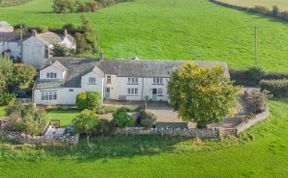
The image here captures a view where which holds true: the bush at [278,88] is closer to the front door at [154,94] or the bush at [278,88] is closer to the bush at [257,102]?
the bush at [257,102]

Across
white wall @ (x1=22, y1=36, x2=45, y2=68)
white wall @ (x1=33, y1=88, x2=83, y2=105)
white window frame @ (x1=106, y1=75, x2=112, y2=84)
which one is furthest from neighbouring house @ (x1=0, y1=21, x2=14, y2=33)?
white window frame @ (x1=106, y1=75, x2=112, y2=84)

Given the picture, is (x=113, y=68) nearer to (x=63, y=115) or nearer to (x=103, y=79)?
(x=103, y=79)

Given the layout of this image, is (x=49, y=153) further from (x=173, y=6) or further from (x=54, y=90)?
(x=173, y=6)

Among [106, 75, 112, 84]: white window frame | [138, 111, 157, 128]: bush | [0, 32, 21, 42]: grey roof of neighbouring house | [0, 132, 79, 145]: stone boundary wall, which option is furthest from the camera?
[0, 32, 21, 42]: grey roof of neighbouring house

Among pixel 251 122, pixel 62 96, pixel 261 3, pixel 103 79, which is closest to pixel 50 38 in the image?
pixel 62 96

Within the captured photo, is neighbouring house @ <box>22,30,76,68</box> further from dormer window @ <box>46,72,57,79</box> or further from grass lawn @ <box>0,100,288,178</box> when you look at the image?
grass lawn @ <box>0,100,288,178</box>
